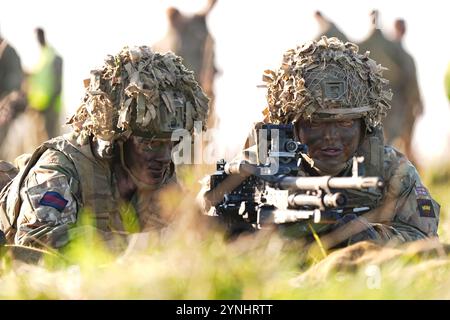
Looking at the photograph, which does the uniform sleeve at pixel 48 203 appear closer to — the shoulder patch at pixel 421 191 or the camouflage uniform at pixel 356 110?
the camouflage uniform at pixel 356 110

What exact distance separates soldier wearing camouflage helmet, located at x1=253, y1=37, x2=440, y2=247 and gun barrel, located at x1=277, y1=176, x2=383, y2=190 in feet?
3.72

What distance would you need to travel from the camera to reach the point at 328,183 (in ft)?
17.2

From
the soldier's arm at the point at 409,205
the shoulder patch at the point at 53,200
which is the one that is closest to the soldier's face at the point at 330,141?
the soldier's arm at the point at 409,205

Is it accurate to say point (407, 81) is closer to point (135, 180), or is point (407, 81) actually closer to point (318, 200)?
point (135, 180)

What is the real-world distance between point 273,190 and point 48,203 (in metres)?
1.40

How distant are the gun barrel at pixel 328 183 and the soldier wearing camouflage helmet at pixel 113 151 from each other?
116 cm

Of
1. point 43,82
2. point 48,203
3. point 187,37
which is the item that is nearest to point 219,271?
point 48,203

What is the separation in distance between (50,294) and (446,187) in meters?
4.55

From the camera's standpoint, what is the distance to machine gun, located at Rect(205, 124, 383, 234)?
5.37 metres
